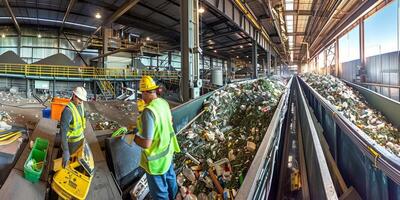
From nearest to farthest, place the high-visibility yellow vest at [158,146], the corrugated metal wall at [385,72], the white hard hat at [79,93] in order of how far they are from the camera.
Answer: the high-visibility yellow vest at [158,146], the white hard hat at [79,93], the corrugated metal wall at [385,72]

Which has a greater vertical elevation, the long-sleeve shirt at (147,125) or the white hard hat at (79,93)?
the white hard hat at (79,93)

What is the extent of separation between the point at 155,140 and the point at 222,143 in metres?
1.66

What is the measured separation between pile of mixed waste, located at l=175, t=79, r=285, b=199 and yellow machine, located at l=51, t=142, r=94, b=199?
1147mm

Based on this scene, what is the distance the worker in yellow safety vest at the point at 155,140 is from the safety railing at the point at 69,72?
48.5 ft

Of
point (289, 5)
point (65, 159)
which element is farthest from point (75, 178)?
point (289, 5)

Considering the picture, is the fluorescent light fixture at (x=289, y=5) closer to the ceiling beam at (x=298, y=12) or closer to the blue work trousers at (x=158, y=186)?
the ceiling beam at (x=298, y=12)

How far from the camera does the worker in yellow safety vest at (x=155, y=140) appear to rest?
2320mm

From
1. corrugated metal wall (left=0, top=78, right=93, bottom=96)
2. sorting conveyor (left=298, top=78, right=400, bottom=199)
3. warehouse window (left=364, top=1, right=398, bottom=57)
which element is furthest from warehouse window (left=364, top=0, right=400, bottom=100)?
corrugated metal wall (left=0, top=78, right=93, bottom=96)

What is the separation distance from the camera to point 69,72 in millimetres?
15398

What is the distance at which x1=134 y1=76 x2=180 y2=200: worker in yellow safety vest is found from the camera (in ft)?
7.61

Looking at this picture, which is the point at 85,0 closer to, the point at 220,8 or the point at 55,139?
the point at 220,8

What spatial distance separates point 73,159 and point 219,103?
10.9 ft

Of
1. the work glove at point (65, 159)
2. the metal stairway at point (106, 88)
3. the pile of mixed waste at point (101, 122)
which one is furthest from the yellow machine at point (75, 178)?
the metal stairway at point (106, 88)

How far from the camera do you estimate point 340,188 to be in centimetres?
229
